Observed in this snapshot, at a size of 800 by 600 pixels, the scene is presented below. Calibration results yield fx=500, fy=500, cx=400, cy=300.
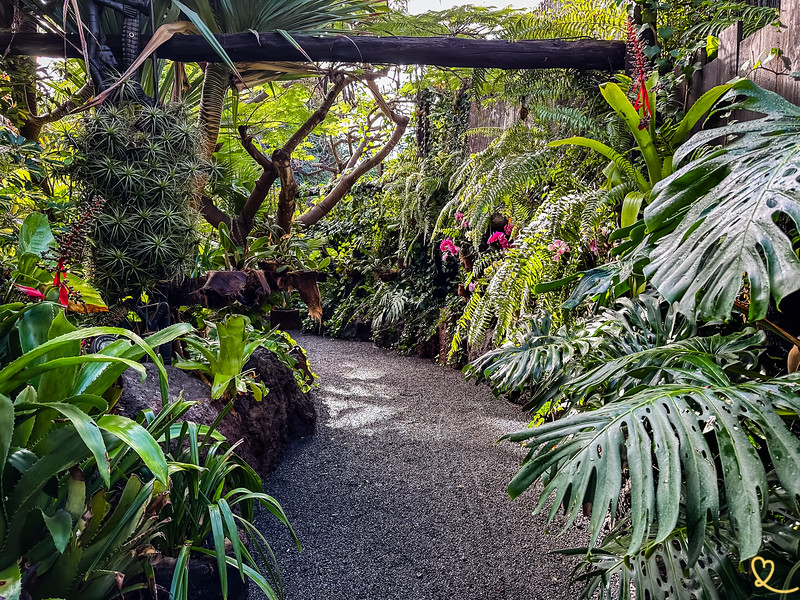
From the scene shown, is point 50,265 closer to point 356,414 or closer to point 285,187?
point 356,414

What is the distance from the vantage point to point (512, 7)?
3.01 metres

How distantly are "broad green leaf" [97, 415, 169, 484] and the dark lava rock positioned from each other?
0.65 m

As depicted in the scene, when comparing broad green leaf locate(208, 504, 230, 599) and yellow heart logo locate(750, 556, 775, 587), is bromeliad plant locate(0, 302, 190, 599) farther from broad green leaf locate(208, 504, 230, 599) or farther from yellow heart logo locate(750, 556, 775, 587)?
yellow heart logo locate(750, 556, 775, 587)

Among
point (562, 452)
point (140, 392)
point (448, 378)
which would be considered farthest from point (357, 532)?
point (448, 378)

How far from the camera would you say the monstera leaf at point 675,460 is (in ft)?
2.35

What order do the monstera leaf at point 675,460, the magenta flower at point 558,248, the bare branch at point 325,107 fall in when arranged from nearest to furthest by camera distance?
the monstera leaf at point 675,460, the magenta flower at point 558,248, the bare branch at point 325,107

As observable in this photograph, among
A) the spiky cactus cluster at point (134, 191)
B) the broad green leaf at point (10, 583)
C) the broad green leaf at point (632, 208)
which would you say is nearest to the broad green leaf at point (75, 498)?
the broad green leaf at point (10, 583)

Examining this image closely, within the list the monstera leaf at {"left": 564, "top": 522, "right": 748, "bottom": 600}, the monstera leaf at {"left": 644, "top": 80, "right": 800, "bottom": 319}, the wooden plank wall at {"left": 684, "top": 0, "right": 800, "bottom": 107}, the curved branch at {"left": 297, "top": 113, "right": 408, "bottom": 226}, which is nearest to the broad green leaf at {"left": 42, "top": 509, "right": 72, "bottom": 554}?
the monstera leaf at {"left": 564, "top": 522, "right": 748, "bottom": 600}

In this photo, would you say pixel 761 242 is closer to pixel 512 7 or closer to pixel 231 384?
pixel 231 384

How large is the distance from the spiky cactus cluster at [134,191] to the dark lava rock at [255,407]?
0.42m

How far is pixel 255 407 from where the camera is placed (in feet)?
7.66

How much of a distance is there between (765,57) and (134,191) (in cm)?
232

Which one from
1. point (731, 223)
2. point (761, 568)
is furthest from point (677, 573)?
point (731, 223)

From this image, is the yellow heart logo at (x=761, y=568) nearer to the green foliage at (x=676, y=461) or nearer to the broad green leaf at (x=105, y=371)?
the green foliage at (x=676, y=461)
